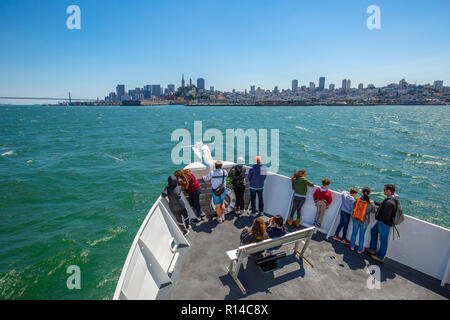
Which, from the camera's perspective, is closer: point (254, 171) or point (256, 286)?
point (256, 286)

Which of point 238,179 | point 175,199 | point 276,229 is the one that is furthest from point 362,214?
point 175,199

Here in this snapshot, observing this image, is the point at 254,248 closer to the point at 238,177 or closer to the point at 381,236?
the point at 238,177

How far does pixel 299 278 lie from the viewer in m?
5.35

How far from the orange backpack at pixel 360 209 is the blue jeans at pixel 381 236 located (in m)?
0.39

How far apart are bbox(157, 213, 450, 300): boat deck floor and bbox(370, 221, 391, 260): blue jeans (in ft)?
0.98

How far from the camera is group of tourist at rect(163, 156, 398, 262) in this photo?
17.8 feet

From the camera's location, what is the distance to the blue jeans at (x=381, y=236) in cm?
571

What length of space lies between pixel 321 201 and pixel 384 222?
67.7 inches

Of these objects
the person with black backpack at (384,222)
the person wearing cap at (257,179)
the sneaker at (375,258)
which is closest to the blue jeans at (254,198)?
the person wearing cap at (257,179)

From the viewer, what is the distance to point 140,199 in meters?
16.7
